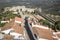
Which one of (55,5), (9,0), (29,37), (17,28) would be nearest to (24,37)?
(29,37)

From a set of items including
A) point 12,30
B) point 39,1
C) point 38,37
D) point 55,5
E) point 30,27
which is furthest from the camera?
point 39,1

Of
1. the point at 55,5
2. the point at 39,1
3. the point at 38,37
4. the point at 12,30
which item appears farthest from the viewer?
the point at 39,1

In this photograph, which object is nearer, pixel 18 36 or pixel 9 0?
pixel 18 36

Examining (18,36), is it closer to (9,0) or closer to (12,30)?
(12,30)

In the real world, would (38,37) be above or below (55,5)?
above

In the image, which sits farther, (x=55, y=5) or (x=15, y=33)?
(x=55, y=5)

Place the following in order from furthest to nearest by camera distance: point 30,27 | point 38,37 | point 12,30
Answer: point 30,27
point 12,30
point 38,37

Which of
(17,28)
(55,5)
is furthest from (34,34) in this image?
(55,5)

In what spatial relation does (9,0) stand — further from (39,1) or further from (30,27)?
(30,27)

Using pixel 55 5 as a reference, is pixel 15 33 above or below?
above
